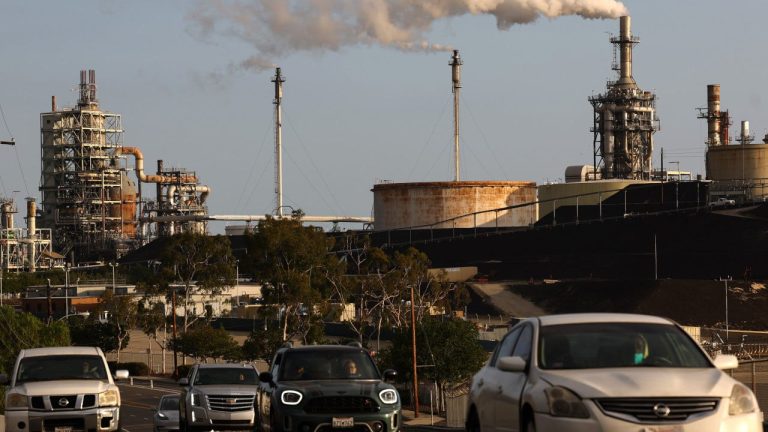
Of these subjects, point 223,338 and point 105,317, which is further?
point 105,317

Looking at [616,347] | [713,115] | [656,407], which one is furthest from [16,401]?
[713,115]

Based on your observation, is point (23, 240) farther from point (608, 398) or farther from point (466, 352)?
point (608, 398)

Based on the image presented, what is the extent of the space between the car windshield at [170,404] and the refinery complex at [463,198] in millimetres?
90065

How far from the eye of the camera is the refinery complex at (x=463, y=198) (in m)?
133

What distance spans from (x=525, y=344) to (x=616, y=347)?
3.57 feet

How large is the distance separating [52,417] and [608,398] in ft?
41.1

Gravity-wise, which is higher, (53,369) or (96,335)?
(53,369)

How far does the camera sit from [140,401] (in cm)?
6700

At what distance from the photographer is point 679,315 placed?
325 ft

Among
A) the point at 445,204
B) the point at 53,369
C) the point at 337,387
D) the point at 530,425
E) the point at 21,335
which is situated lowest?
the point at 21,335

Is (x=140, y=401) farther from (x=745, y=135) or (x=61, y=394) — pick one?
(x=745, y=135)

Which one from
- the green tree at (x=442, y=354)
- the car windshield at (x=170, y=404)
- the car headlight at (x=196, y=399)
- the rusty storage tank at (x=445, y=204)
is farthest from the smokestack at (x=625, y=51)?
the car headlight at (x=196, y=399)

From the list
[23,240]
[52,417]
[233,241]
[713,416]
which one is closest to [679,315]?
[233,241]

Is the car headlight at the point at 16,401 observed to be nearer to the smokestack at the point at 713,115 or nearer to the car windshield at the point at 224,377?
the car windshield at the point at 224,377
